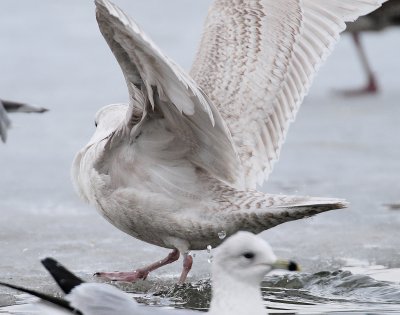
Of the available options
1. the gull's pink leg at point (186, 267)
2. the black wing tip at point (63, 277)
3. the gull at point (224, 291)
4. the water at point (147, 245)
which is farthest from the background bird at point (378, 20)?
the black wing tip at point (63, 277)

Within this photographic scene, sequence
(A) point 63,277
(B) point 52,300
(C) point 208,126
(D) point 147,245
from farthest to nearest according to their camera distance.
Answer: (D) point 147,245 → (C) point 208,126 → (A) point 63,277 → (B) point 52,300

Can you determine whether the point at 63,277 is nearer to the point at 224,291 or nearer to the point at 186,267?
the point at 224,291

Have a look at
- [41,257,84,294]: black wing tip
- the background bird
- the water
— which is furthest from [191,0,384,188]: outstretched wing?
the background bird

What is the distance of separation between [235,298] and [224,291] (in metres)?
0.07

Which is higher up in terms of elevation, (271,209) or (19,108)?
(19,108)

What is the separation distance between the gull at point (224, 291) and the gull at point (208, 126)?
0.90 metres

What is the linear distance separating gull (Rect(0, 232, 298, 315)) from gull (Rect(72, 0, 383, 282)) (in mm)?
905

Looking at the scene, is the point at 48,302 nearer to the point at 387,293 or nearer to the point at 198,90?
the point at 198,90

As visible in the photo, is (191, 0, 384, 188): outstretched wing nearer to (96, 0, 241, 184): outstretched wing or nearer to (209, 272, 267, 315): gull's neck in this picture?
(96, 0, 241, 184): outstretched wing

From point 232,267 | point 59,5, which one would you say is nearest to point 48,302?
point 232,267

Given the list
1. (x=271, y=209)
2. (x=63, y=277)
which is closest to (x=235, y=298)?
(x=63, y=277)

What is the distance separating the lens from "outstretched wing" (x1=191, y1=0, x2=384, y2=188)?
6.69 meters

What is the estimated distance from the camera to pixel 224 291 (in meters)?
4.82

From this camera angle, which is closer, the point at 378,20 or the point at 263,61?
the point at 263,61
